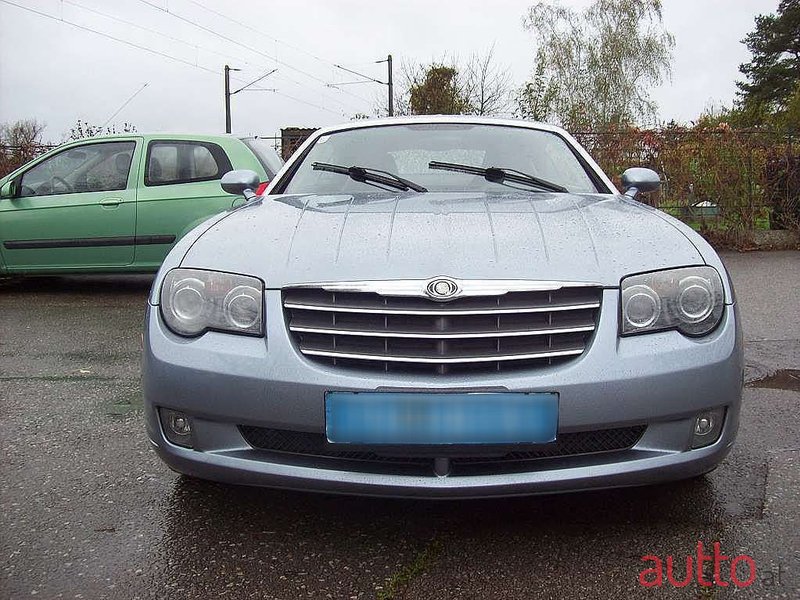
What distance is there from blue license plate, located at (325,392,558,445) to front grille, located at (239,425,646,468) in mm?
65

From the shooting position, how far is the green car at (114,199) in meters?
7.12

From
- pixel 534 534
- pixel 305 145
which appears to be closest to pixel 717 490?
pixel 534 534

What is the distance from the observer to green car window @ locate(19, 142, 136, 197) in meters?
7.33

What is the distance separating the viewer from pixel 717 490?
8.52ft

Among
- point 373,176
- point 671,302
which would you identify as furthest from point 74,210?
point 671,302

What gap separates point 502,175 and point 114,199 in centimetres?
478

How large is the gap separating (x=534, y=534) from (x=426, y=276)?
80cm

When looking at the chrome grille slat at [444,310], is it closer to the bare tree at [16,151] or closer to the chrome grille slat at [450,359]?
the chrome grille slat at [450,359]

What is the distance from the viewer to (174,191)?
719 cm

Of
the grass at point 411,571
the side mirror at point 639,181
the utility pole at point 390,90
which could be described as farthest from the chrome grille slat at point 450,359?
the utility pole at point 390,90

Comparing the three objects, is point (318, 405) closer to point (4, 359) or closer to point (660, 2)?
point (4, 359)

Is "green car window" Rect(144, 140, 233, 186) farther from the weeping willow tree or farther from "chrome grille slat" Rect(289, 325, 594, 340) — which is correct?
the weeping willow tree

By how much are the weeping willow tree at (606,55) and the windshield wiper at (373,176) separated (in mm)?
28671

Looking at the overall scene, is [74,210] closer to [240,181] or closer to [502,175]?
[240,181]
